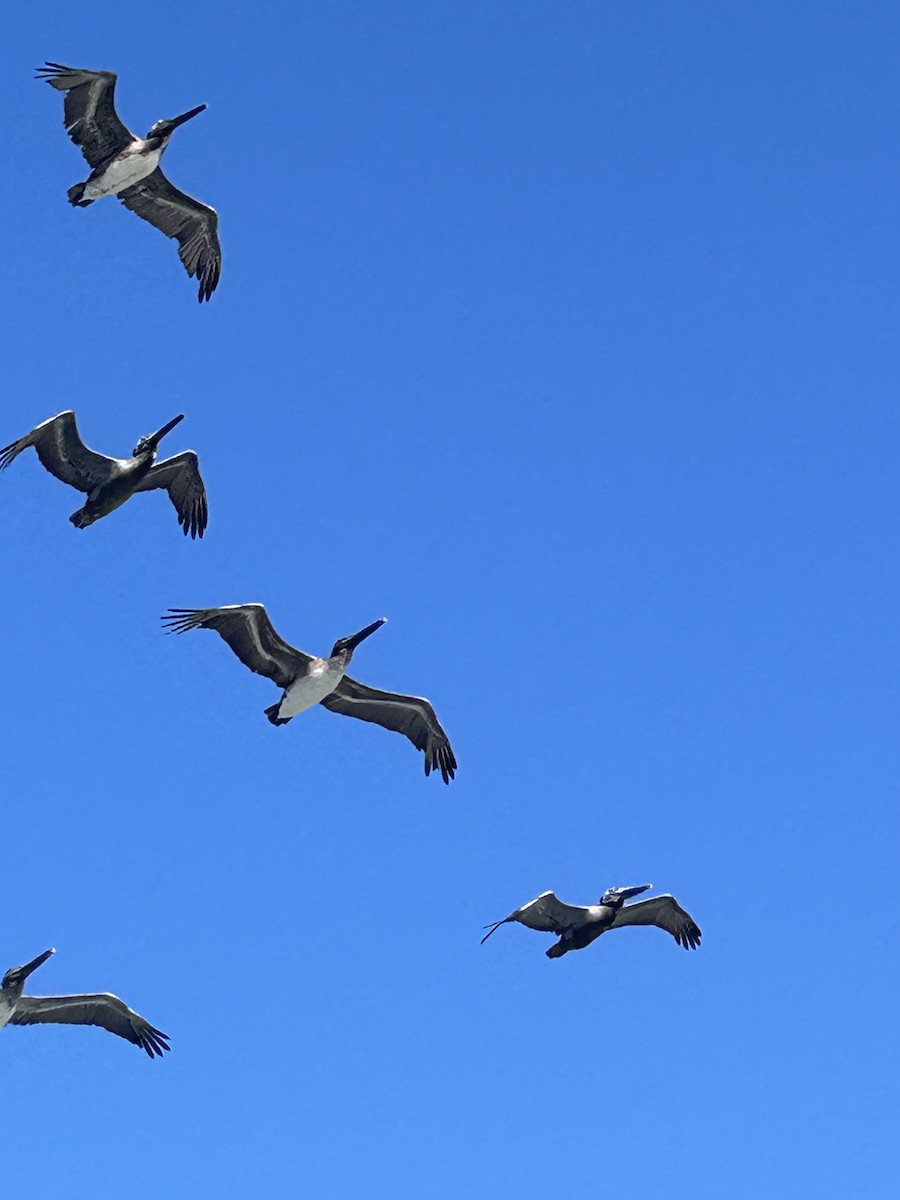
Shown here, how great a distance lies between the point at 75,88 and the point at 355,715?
52.6 ft

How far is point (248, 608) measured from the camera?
169ft

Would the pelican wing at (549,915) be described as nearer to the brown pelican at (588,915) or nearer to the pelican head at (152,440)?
the brown pelican at (588,915)

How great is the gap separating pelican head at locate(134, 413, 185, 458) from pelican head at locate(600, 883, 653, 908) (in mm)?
15480

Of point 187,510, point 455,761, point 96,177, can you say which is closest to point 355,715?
point 455,761

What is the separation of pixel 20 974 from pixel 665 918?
16.3m

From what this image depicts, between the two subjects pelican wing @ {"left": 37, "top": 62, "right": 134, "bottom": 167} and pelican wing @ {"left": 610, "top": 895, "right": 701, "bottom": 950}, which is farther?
pelican wing @ {"left": 610, "top": 895, "right": 701, "bottom": 950}

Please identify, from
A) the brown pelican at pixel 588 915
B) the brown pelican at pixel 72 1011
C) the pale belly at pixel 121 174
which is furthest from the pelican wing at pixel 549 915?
the pale belly at pixel 121 174

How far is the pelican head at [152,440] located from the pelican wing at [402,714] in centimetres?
726

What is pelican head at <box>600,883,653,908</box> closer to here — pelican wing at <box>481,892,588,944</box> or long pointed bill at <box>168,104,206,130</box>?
pelican wing at <box>481,892,588,944</box>

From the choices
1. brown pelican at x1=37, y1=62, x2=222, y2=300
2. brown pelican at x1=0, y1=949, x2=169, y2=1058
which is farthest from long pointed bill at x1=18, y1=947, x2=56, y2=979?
brown pelican at x1=37, y1=62, x2=222, y2=300

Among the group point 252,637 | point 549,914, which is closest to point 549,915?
point 549,914

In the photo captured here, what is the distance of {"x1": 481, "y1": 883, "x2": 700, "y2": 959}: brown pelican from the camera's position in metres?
53.5

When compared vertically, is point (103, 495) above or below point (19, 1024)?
above

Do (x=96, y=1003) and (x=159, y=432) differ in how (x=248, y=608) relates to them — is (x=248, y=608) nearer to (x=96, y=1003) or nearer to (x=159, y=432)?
(x=159, y=432)
